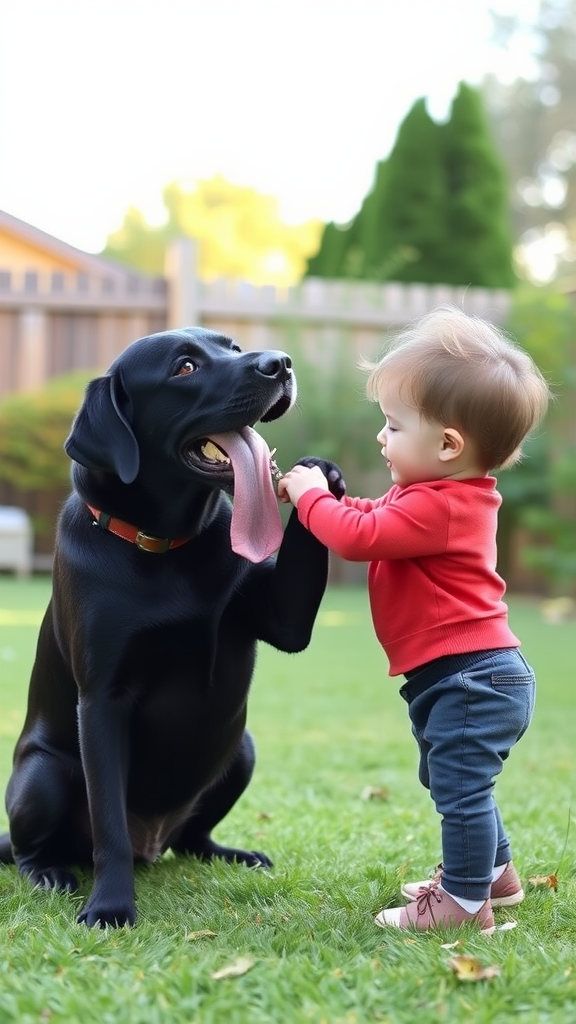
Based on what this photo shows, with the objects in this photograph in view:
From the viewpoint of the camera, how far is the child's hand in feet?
7.98

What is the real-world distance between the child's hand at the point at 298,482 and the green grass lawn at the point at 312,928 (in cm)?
86

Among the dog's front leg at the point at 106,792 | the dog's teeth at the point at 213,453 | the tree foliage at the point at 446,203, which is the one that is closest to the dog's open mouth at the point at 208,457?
the dog's teeth at the point at 213,453

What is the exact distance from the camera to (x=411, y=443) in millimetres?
2379

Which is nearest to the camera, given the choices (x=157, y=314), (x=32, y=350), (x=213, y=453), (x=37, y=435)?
(x=213, y=453)

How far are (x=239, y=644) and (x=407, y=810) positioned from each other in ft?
4.35

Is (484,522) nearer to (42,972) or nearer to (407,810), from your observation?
(42,972)

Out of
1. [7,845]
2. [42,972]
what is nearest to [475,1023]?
[42,972]

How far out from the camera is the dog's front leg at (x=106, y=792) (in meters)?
2.35

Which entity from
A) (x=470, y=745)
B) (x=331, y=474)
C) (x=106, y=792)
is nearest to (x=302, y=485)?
(x=331, y=474)

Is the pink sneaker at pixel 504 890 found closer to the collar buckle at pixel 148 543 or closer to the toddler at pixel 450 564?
the toddler at pixel 450 564

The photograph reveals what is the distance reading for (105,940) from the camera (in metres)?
2.15

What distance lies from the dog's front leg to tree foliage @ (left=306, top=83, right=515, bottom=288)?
12.5m

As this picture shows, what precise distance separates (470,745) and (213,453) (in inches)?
33.8

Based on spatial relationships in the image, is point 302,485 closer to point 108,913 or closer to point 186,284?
point 108,913
